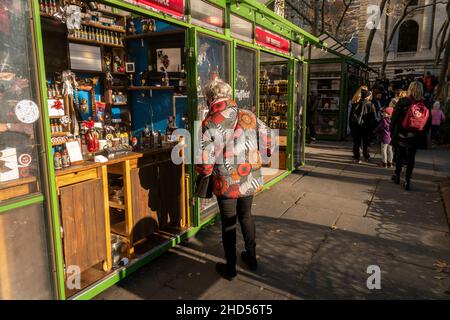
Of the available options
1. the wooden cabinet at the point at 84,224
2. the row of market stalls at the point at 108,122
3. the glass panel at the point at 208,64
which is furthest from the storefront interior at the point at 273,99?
the wooden cabinet at the point at 84,224

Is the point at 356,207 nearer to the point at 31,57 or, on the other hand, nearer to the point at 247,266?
the point at 247,266

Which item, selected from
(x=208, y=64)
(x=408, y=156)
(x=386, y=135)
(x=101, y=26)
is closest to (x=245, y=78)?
(x=208, y=64)

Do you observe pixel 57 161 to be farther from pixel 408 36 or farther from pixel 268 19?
pixel 408 36

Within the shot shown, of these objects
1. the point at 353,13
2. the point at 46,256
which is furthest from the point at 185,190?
the point at 353,13

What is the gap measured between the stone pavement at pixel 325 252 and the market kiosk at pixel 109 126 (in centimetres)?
42

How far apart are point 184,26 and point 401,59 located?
35.5 metres

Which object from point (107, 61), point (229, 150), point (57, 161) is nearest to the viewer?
point (57, 161)

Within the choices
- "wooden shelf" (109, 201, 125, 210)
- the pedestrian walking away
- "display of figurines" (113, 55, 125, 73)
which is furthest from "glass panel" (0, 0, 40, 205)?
the pedestrian walking away

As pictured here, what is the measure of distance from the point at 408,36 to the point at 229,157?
37.6 metres

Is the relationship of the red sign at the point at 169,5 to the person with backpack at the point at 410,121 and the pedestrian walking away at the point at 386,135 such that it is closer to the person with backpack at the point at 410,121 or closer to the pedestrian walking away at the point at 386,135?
the person with backpack at the point at 410,121

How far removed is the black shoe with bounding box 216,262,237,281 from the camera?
137 inches

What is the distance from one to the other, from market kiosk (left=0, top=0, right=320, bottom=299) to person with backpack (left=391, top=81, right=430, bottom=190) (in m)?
2.24

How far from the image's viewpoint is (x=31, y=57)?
2.45m

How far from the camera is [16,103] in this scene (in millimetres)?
2424
